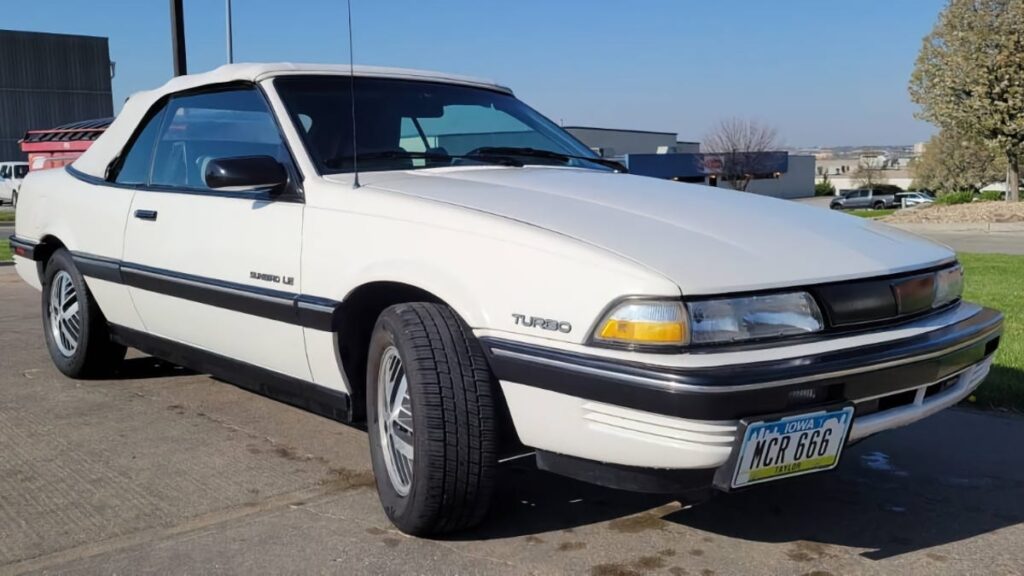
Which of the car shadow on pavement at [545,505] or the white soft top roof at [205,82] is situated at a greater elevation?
the white soft top roof at [205,82]

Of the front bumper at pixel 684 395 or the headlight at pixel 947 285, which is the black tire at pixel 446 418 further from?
the headlight at pixel 947 285

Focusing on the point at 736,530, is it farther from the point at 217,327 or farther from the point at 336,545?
the point at 217,327

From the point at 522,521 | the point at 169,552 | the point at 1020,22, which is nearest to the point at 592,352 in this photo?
the point at 522,521

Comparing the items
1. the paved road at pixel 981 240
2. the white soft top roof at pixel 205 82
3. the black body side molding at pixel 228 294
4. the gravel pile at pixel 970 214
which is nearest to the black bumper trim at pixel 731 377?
the black body side molding at pixel 228 294

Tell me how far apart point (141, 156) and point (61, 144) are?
749 cm

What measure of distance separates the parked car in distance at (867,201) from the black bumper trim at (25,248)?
4791 centimetres

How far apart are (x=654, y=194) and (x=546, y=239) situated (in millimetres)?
851

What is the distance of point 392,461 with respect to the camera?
3.19 metres

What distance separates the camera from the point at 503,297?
279 centimetres

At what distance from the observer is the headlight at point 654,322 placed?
2545mm

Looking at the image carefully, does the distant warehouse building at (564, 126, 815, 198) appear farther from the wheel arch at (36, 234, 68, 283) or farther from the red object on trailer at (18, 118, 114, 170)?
the wheel arch at (36, 234, 68, 283)

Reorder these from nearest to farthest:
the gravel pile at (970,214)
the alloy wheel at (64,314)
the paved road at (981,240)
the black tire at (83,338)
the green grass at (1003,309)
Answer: the green grass at (1003,309) → the black tire at (83,338) → the alloy wheel at (64,314) → the paved road at (981,240) → the gravel pile at (970,214)

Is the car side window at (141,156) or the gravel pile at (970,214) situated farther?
the gravel pile at (970,214)

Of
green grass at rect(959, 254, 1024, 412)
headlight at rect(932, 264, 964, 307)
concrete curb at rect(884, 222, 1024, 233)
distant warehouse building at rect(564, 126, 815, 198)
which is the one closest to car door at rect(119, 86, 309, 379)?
headlight at rect(932, 264, 964, 307)
